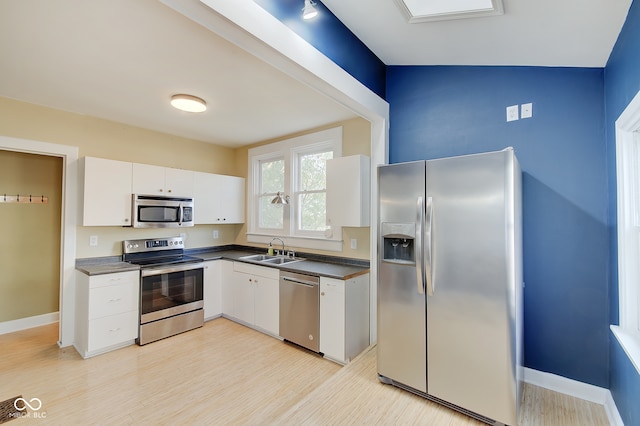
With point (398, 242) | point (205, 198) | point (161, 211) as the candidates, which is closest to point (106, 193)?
point (161, 211)

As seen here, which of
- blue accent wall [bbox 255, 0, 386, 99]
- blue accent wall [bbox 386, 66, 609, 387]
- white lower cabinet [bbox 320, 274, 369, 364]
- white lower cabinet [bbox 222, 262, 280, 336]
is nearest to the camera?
blue accent wall [bbox 255, 0, 386, 99]

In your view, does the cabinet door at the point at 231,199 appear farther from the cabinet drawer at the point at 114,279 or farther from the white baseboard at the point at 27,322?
the white baseboard at the point at 27,322

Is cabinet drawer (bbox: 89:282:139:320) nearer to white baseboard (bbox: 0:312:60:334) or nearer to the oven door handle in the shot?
the oven door handle

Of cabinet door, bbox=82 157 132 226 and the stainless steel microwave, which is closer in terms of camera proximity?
cabinet door, bbox=82 157 132 226

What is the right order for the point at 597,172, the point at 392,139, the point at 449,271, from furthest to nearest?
the point at 392,139, the point at 597,172, the point at 449,271

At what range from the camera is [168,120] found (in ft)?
11.7

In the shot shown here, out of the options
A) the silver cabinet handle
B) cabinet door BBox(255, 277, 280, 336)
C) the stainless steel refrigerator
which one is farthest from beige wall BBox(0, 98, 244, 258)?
the silver cabinet handle

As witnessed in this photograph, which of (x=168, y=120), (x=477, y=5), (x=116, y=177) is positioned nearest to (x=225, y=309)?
(x=116, y=177)

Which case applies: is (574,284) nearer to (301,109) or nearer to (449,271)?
(449,271)

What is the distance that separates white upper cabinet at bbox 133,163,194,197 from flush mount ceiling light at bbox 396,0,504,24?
3.25m

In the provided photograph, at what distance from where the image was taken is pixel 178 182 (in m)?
3.91

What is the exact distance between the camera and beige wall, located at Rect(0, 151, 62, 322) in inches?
142

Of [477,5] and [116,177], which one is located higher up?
[477,5]

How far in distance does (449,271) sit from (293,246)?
2.47 m
